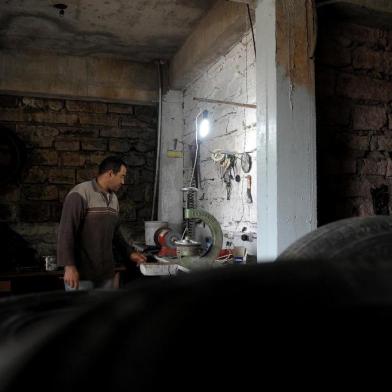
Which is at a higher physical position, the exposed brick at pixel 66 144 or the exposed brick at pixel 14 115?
the exposed brick at pixel 14 115

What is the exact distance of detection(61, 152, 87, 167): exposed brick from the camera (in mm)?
5668

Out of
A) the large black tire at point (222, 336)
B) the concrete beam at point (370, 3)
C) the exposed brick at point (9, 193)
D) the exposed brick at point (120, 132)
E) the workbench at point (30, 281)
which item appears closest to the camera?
the large black tire at point (222, 336)

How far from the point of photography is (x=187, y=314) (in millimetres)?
479

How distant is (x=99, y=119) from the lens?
230 inches

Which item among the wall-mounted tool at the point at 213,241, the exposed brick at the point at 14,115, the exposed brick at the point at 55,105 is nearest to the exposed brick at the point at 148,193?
the exposed brick at the point at 55,105

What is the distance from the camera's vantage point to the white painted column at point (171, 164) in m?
5.78

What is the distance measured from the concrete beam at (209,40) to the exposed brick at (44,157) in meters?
1.84

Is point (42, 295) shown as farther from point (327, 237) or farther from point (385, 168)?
point (385, 168)

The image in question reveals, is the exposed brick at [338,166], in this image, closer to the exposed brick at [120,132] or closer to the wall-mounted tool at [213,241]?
the wall-mounted tool at [213,241]

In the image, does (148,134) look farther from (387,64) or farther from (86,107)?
(387,64)

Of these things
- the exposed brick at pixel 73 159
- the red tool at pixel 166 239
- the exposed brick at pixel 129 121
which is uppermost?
the exposed brick at pixel 129 121

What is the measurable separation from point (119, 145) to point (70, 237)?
8.48 feet

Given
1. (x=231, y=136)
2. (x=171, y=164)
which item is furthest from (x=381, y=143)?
(x=171, y=164)

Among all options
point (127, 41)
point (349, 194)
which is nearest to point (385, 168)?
point (349, 194)
